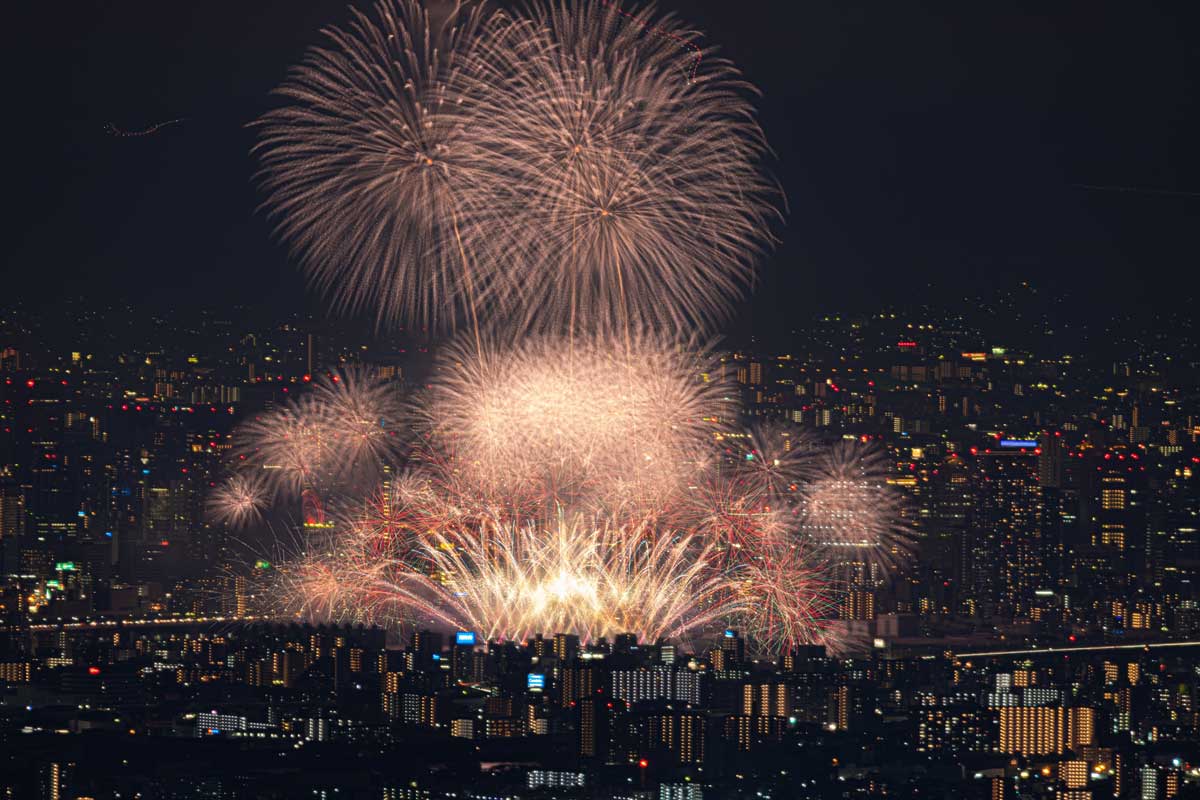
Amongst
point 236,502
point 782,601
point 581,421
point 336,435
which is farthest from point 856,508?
point 581,421

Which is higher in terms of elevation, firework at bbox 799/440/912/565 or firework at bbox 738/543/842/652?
firework at bbox 799/440/912/565

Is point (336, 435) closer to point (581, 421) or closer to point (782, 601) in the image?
point (782, 601)

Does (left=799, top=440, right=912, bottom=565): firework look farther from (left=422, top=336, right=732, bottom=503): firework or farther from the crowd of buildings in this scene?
(left=422, top=336, right=732, bottom=503): firework

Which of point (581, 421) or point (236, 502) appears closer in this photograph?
point (581, 421)

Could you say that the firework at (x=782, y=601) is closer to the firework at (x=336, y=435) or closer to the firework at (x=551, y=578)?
the firework at (x=551, y=578)

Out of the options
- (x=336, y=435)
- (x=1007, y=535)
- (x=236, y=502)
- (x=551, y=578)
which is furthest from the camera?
(x=1007, y=535)

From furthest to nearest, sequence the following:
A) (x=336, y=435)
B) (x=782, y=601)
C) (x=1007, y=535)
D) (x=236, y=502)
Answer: (x=1007, y=535) < (x=236, y=502) < (x=336, y=435) < (x=782, y=601)

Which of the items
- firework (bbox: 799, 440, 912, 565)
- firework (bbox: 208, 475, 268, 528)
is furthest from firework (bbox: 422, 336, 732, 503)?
firework (bbox: 208, 475, 268, 528)

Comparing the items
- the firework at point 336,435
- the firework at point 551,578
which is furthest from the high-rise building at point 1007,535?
the firework at point 551,578
